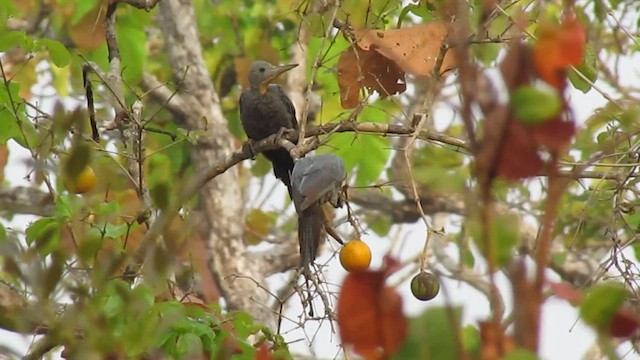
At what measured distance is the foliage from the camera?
1.96 feet

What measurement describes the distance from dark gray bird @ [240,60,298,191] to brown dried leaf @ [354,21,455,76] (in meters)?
1.27

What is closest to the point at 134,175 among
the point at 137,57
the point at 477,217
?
the point at 137,57

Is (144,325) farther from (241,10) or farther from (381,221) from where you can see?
(241,10)

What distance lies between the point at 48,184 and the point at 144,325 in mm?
1873

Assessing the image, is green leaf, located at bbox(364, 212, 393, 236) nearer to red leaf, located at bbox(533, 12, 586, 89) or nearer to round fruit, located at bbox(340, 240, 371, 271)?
round fruit, located at bbox(340, 240, 371, 271)

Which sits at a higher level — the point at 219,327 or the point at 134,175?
the point at 134,175

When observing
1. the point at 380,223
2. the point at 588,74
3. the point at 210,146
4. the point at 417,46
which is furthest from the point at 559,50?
the point at 380,223

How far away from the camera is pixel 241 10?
7.51 metres

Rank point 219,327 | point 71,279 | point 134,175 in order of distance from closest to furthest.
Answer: point 71,279, point 219,327, point 134,175

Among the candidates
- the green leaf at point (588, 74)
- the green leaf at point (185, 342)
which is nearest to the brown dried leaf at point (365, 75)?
the green leaf at point (588, 74)

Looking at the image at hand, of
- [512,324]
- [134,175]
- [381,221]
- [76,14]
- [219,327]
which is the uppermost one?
[381,221]

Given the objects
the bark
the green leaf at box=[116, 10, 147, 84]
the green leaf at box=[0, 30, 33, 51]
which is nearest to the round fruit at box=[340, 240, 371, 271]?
the green leaf at box=[0, 30, 33, 51]

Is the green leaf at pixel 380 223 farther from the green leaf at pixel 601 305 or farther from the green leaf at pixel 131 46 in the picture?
the green leaf at pixel 601 305

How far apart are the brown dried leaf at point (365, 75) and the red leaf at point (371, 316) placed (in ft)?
8.24
